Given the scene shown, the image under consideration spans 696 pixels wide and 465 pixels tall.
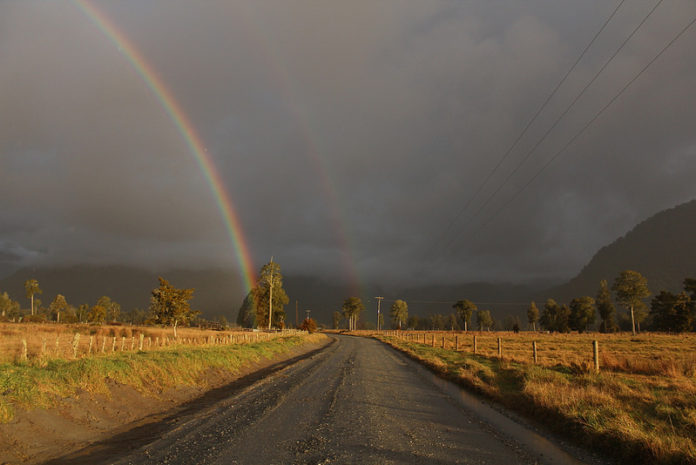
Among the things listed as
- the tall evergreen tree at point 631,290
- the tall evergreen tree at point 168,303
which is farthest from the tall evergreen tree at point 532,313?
the tall evergreen tree at point 168,303

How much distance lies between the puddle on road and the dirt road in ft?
0.21

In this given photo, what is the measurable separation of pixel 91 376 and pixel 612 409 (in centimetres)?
1522

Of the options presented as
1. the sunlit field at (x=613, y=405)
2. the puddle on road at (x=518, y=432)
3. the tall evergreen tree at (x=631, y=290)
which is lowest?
the puddle on road at (x=518, y=432)

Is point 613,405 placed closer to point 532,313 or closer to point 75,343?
point 75,343

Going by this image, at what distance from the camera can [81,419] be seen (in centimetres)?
1070

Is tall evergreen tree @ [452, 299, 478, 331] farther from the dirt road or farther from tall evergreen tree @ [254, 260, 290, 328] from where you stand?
the dirt road

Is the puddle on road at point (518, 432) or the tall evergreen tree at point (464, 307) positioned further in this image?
the tall evergreen tree at point (464, 307)

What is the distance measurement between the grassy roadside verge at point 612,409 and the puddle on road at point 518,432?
77 centimetres

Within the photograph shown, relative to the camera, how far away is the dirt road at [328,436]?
761cm

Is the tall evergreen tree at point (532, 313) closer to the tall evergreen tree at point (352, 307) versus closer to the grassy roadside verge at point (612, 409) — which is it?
the tall evergreen tree at point (352, 307)

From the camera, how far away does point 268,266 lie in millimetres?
91312

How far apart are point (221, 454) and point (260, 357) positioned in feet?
77.6

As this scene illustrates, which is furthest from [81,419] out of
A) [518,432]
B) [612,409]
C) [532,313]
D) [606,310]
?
[532,313]

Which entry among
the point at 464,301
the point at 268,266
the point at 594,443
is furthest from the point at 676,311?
the point at 594,443
